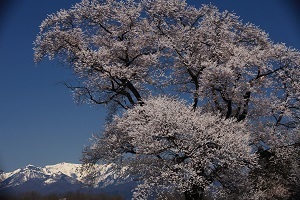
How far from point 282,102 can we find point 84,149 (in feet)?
53.0

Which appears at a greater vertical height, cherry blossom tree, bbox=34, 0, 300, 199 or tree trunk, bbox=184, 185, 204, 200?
cherry blossom tree, bbox=34, 0, 300, 199

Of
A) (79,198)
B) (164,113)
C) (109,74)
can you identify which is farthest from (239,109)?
(79,198)

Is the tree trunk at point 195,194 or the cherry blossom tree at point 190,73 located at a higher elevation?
the cherry blossom tree at point 190,73

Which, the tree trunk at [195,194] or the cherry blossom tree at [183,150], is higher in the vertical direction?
the cherry blossom tree at [183,150]

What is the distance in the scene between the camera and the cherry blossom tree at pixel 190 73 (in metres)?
32.6

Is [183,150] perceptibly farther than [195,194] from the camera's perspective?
No

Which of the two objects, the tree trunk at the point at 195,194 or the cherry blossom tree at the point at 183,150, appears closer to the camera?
the cherry blossom tree at the point at 183,150

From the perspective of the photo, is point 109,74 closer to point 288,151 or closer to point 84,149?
point 84,149

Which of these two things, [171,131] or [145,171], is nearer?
[171,131]

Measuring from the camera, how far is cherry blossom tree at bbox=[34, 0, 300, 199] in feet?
107

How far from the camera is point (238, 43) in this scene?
3825cm

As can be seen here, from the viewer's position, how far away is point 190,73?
35281 millimetres

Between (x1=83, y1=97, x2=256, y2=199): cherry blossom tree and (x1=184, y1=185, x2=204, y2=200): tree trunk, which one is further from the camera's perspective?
(x1=184, y1=185, x2=204, y2=200): tree trunk

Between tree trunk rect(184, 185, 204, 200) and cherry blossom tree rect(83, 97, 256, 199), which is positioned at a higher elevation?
cherry blossom tree rect(83, 97, 256, 199)
